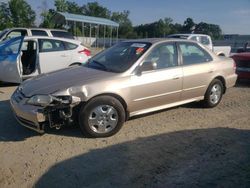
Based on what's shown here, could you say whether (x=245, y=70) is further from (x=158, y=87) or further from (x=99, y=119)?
(x=99, y=119)

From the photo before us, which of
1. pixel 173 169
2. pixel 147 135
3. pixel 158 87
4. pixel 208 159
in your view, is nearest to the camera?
pixel 173 169


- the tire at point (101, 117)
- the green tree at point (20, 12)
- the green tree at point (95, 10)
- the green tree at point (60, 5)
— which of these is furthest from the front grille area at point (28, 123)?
the green tree at point (95, 10)

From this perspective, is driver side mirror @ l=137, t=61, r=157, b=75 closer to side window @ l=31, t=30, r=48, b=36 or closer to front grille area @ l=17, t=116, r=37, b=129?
front grille area @ l=17, t=116, r=37, b=129

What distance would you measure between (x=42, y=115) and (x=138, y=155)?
1529 mm

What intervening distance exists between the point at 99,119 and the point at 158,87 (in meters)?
1.31

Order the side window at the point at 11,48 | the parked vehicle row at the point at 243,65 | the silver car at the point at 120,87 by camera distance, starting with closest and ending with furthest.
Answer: the silver car at the point at 120,87 → the side window at the point at 11,48 → the parked vehicle row at the point at 243,65

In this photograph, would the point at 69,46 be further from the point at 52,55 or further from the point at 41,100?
the point at 41,100

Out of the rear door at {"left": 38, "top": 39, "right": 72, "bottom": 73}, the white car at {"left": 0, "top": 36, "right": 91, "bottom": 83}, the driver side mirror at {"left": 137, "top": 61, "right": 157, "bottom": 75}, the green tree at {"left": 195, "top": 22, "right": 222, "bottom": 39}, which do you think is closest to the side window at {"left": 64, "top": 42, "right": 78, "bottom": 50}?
the white car at {"left": 0, "top": 36, "right": 91, "bottom": 83}

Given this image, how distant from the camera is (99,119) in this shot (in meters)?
4.65

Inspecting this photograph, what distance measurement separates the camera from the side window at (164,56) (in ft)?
17.6

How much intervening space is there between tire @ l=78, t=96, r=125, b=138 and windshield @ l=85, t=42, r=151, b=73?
0.68m

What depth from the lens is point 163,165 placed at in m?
3.80

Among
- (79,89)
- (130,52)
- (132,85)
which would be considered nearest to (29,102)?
(79,89)

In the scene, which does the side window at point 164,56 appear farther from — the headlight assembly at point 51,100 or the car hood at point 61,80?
the headlight assembly at point 51,100
